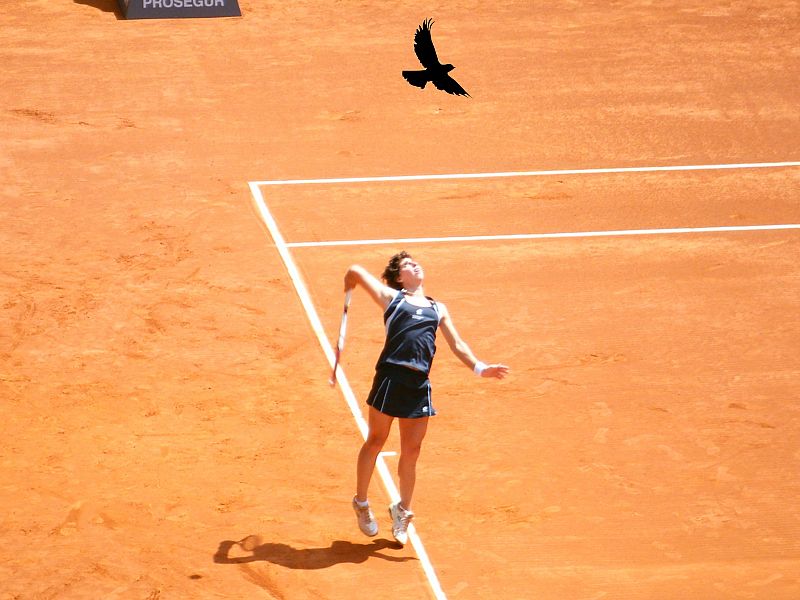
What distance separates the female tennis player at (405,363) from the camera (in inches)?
324

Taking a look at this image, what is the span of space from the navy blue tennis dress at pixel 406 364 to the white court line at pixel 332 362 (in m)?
1.12

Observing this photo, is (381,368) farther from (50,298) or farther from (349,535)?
(50,298)

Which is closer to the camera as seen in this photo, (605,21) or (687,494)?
(687,494)

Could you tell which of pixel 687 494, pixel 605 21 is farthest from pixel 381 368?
pixel 605 21

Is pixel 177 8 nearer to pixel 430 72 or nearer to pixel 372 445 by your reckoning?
pixel 430 72

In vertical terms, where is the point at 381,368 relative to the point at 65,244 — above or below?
above

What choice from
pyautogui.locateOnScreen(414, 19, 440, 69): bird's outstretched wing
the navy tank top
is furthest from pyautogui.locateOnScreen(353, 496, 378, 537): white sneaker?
pyautogui.locateOnScreen(414, 19, 440, 69): bird's outstretched wing

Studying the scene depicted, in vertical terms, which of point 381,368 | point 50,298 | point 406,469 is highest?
point 381,368

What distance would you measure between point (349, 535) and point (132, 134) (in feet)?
31.3

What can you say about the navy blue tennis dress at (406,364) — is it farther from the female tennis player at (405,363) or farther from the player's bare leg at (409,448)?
the player's bare leg at (409,448)

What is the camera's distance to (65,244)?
1383 centimetres

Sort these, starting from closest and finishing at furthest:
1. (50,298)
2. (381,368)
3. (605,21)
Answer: (381,368) < (50,298) < (605,21)

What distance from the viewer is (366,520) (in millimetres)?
8680

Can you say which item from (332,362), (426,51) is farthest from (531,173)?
(426,51)
